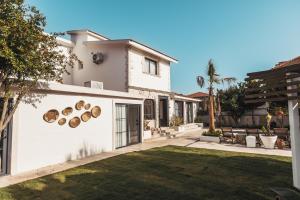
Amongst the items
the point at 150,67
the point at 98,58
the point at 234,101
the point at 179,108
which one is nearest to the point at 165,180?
the point at 98,58

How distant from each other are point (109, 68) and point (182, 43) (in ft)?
41.2

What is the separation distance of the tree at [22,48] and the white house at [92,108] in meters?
1.43

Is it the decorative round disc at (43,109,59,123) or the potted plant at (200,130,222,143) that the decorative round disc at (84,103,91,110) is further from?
the potted plant at (200,130,222,143)

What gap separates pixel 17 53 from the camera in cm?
604

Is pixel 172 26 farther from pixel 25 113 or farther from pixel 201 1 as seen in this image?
pixel 25 113

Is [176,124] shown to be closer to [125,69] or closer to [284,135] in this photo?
[125,69]

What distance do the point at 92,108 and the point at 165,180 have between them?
233 inches

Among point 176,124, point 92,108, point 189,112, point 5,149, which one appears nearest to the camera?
point 5,149

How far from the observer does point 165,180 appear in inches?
280

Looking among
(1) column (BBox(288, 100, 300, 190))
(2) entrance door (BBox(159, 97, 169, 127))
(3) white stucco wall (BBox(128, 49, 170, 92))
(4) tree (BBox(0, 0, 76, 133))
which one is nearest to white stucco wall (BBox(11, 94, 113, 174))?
(4) tree (BBox(0, 0, 76, 133))

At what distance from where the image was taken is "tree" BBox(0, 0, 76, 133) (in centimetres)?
573

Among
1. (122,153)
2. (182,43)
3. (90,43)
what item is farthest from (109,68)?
(182,43)

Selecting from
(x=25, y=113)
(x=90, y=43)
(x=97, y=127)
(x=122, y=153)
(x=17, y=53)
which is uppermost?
(x=90, y=43)

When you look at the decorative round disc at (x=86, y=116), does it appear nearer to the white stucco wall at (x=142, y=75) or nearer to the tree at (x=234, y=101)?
the white stucco wall at (x=142, y=75)
